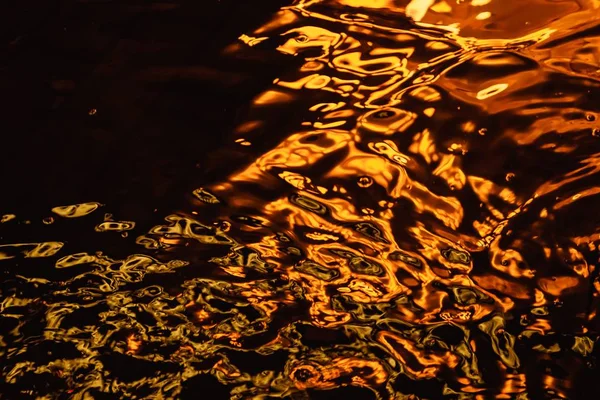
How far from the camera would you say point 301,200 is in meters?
1.19

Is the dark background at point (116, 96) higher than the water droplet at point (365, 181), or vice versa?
the dark background at point (116, 96)

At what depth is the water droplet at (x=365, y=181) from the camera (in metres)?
1.17

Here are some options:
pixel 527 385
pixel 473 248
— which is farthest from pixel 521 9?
pixel 527 385

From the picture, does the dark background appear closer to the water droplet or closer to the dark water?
the dark water

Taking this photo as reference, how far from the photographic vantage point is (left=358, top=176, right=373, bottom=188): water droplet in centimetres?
117

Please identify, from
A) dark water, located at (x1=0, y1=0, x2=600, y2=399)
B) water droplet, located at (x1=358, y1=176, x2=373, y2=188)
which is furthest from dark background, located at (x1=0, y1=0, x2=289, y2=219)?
water droplet, located at (x1=358, y1=176, x2=373, y2=188)

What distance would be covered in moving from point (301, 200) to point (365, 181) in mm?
133

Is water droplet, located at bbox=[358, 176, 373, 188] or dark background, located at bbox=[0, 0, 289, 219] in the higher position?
dark background, located at bbox=[0, 0, 289, 219]

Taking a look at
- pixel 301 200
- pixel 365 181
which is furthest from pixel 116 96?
pixel 365 181

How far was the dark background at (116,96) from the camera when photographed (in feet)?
3.89

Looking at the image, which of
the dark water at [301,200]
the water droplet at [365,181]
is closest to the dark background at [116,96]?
the dark water at [301,200]

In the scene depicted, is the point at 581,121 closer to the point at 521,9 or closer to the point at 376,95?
the point at 521,9

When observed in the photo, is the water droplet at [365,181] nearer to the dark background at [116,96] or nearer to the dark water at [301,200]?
the dark water at [301,200]

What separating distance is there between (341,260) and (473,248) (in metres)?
0.26
